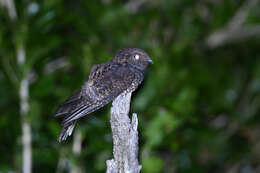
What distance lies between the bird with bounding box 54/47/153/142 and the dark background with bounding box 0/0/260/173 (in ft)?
3.09

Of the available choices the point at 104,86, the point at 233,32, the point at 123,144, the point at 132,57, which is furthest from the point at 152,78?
the point at 233,32

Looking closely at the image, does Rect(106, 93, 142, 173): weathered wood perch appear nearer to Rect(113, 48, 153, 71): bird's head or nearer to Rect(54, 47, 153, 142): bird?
Rect(54, 47, 153, 142): bird

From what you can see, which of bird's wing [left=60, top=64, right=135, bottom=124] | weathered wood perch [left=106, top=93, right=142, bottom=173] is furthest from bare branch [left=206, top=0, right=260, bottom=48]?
weathered wood perch [left=106, top=93, right=142, bottom=173]

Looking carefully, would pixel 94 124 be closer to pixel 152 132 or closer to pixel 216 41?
pixel 152 132

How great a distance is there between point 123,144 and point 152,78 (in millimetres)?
1658

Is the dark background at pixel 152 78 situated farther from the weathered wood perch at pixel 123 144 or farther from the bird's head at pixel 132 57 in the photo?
the weathered wood perch at pixel 123 144

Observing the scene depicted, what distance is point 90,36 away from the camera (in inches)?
174

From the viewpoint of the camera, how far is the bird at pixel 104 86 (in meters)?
2.61

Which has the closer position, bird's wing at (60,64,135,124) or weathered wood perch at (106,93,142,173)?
weathered wood perch at (106,93,142,173)

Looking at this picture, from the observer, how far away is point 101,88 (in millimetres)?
2658

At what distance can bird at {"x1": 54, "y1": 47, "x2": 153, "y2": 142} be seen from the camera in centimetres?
261

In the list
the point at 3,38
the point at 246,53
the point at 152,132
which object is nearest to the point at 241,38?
the point at 246,53

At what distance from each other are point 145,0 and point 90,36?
1447 mm

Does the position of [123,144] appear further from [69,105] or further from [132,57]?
[132,57]
